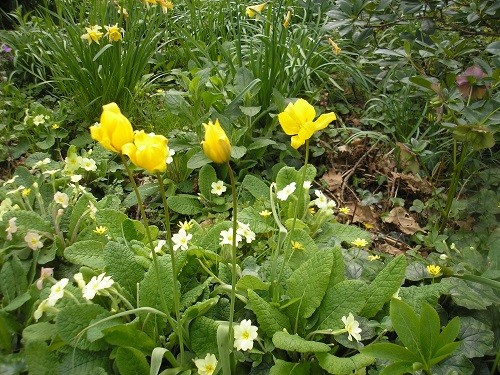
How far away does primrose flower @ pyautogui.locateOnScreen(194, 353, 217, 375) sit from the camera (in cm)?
114

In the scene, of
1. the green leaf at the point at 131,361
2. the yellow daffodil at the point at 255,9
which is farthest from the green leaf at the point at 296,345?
the yellow daffodil at the point at 255,9

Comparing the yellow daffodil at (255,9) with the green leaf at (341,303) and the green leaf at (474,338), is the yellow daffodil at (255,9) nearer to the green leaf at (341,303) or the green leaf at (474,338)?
the green leaf at (341,303)

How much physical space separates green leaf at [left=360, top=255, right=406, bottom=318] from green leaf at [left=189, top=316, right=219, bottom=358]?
1.34 ft

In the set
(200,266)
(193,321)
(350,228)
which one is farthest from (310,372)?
(350,228)

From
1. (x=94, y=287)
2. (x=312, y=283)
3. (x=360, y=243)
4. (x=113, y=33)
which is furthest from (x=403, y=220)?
(x=113, y=33)

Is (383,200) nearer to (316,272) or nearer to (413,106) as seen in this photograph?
(413,106)

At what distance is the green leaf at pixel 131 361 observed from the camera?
1144 mm

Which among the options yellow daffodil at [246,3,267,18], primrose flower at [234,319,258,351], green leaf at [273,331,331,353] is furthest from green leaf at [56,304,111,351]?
yellow daffodil at [246,3,267,18]

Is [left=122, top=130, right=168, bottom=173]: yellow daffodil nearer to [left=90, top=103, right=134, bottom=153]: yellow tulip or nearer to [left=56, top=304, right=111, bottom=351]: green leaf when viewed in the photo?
[left=90, top=103, right=134, bottom=153]: yellow tulip

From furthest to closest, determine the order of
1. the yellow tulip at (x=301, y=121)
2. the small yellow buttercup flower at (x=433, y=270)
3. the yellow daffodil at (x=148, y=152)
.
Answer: the small yellow buttercup flower at (x=433, y=270)
the yellow tulip at (x=301, y=121)
the yellow daffodil at (x=148, y=152)

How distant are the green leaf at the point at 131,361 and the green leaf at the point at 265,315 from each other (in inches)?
11.6

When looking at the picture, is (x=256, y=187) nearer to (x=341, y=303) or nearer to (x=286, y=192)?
(x=286, y=192)

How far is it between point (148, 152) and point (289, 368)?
26.3 inches

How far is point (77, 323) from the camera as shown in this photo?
3.94 feet
